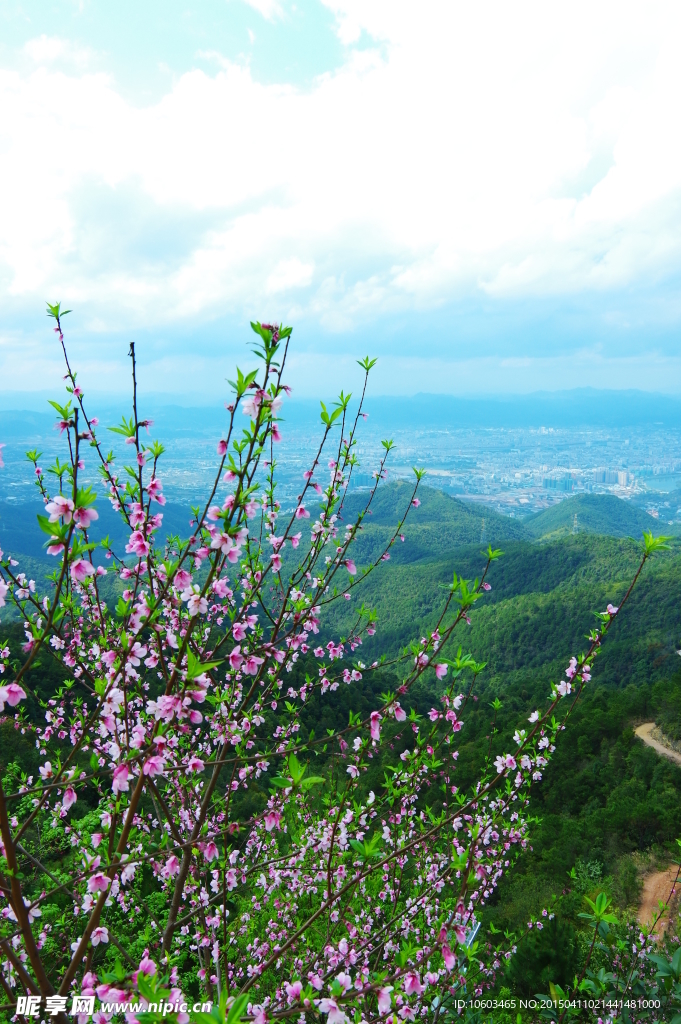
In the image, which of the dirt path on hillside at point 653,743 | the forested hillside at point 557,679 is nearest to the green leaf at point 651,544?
the forested hillside at point 557,679

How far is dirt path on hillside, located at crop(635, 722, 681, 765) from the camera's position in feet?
67.9

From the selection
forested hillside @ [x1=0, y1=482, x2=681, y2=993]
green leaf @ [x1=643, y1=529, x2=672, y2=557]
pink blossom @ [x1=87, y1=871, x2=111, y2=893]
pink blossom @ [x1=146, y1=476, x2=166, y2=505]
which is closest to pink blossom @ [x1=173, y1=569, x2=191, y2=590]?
pink blossom @ [x1=146, y1=476, x2=166, y2=505]

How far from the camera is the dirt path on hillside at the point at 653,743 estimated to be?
20.7 meters

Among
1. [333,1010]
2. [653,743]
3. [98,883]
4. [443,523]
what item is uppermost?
[98,883]

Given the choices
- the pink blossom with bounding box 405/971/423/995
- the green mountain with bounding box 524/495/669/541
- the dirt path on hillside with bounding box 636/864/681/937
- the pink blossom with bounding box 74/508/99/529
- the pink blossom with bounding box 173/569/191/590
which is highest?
the pink blossom with bounding box 74/508/99/529

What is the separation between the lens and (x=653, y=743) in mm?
22531

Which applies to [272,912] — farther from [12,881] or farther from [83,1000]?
[12,881]

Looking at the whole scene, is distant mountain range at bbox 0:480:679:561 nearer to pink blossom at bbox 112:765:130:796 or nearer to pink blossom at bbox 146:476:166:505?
pink blossom at bbox 146:476:166:505

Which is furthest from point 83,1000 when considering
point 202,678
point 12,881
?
point 202,678

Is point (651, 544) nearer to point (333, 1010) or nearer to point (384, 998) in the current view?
point (384, 998)

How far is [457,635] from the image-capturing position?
71688 mm

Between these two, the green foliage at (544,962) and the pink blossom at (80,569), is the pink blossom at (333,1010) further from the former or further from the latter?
the green foliage at (544,962)

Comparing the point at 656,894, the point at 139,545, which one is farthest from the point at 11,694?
the point at 656,894

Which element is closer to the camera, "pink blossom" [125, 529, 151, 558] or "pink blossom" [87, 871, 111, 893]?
"pink blossom" [87, 871, 111, 893]
